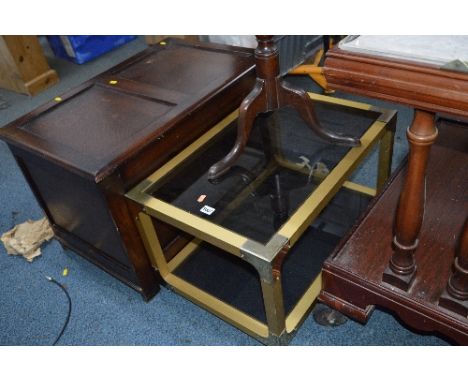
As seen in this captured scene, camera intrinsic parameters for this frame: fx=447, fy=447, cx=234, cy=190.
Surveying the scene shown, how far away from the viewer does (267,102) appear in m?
1.22

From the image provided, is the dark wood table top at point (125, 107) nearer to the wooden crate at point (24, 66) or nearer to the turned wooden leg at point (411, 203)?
the turned wooden leg at point (411, 203)

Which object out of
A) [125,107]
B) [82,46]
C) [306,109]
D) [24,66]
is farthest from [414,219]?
[82,46]

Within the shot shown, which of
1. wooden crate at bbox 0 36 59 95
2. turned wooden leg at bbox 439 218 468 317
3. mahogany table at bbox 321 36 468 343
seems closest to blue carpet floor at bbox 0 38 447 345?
mahogany table at bbox 321 36 468 343

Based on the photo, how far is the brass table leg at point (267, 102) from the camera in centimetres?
116

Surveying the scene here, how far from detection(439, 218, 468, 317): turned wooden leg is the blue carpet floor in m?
0.31

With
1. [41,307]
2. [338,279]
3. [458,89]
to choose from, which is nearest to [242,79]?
[338,279]

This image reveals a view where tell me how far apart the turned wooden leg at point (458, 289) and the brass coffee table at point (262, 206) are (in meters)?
0.30

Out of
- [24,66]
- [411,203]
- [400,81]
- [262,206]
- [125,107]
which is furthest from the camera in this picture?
[24,66]

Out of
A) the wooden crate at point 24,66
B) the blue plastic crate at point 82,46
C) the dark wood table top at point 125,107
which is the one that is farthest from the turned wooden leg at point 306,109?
the blue plastic crate at point 82,46

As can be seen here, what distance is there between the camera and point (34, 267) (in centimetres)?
144

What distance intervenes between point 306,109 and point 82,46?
77.3 inches

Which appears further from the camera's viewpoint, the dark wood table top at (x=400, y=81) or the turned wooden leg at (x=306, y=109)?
the turned wooden leg at (x=306, y=109)

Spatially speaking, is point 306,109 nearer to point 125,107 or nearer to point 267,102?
Result: point 267,102
